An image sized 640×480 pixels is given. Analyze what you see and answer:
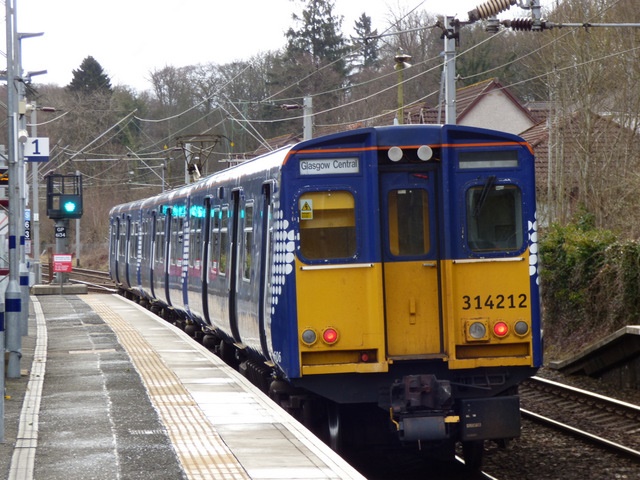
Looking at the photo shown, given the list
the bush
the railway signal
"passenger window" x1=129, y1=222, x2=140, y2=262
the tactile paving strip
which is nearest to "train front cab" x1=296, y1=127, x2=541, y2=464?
the tactile paving strip

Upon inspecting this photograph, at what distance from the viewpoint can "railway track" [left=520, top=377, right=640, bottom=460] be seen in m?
12.1

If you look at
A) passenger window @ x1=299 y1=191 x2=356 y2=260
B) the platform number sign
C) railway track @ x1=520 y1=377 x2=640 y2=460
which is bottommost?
railway track @ x1=520 y1=377 x2=640 y2=460

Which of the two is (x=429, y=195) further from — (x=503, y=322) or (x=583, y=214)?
(x=583, y=214)

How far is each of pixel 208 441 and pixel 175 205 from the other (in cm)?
1349

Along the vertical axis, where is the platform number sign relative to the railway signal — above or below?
above

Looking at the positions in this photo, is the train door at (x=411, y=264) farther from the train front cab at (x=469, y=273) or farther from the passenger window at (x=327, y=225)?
the passenger window at (x=327, y=225)

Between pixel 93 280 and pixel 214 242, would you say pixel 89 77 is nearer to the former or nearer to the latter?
pixel 93 280

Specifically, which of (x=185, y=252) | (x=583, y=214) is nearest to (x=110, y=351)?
(x=185, y=252)

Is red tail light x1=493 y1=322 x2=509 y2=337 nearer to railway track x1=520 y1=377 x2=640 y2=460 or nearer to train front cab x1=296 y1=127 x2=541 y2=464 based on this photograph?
train front cab x1=296 y1=127 x2=541 y2=464

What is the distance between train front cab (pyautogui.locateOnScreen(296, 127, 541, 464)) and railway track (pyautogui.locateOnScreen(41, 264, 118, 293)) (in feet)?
106

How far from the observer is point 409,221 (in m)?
10.3

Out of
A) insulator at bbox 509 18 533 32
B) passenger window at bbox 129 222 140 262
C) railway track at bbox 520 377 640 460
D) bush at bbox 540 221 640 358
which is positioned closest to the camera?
railway track at bbox 520 377 640 460

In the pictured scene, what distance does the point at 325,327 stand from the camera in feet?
32.7

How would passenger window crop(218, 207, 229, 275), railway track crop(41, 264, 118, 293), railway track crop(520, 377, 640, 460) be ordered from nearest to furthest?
railway track crop(520, 377, 640, 460), passenger window crop(218, 207, 229, 275), railway track crop(41, 264, 118, 293)
